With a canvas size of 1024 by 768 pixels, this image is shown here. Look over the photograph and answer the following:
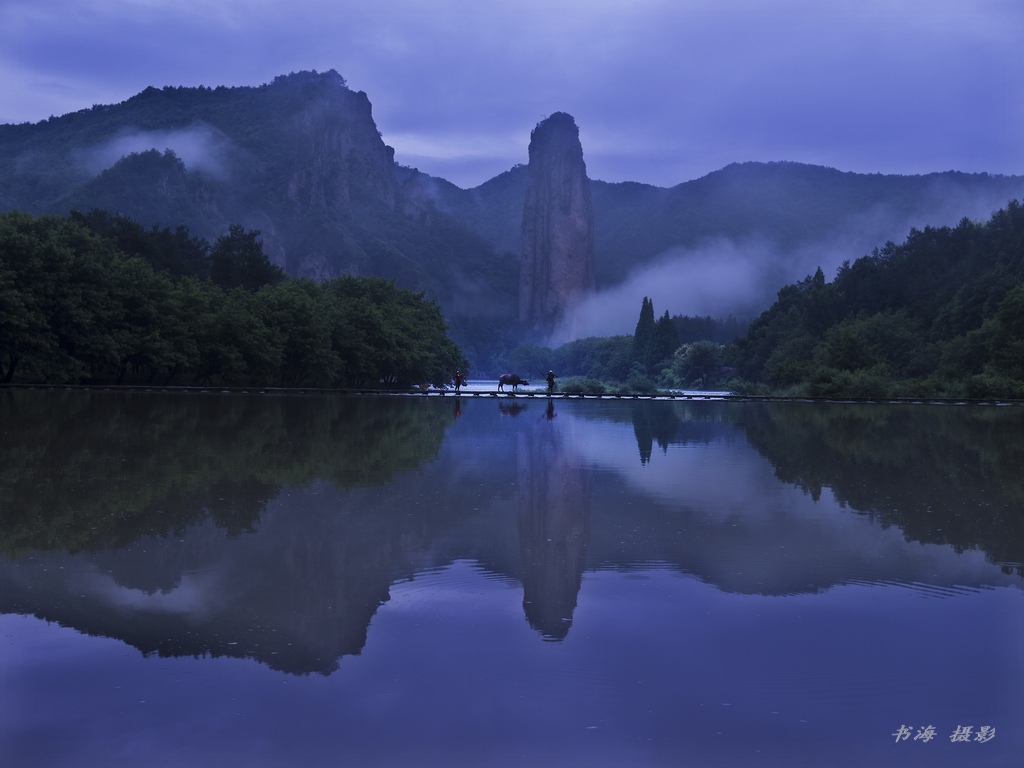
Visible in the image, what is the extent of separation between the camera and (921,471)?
16484 mm

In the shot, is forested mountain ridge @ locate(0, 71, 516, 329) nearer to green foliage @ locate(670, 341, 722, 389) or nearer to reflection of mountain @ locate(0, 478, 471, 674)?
green foliage @ locate(670, 341, 722, 389)

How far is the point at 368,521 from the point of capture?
33.5 feet

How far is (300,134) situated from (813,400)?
488 ft

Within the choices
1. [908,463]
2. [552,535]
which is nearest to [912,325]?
[908,463]

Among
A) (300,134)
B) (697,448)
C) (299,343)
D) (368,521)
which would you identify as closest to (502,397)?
(299,343)

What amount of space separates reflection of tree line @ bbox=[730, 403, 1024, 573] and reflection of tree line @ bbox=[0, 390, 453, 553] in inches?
264

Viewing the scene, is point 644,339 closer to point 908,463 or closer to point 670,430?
point 670,430

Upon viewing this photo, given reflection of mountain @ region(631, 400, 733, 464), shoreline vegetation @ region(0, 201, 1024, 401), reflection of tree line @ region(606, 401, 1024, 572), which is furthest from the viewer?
shoreline vegetation @ region(0, 201, 1024, 401)

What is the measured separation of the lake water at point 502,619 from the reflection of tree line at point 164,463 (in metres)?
0.10

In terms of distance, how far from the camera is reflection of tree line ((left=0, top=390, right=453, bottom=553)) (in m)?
9.93

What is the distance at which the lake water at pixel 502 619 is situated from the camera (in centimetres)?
454

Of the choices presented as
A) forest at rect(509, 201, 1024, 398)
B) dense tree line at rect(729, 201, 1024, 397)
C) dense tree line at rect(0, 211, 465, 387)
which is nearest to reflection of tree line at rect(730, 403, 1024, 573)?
dense tree line at rect(729, 201, 1024, 397)

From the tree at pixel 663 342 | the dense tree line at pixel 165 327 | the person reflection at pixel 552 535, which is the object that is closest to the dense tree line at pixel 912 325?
the tree at pixel 663 342

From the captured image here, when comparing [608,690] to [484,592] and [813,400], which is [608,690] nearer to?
[484,592]
